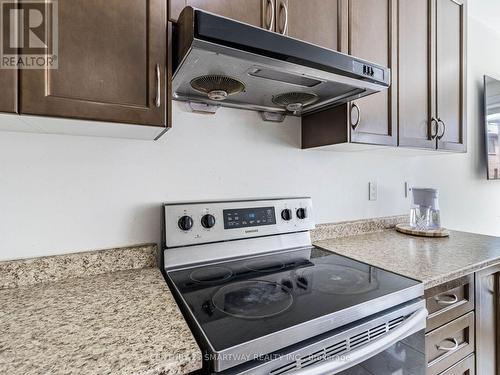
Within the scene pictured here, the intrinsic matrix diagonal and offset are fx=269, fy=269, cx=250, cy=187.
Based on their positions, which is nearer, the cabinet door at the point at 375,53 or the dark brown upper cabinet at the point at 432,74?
the cabinet door at the point at 375,53

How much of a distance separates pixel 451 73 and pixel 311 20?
1093 millimetres

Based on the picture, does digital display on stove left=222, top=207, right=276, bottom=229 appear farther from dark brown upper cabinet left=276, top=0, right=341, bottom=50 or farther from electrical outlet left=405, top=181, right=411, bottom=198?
electrical outlet left=405, top=181, right=411, bottom=198

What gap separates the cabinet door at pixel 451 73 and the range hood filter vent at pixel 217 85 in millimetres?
1220

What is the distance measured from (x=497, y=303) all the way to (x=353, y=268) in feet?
2.61

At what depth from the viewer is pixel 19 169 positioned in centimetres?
90

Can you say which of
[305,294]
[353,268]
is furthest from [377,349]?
[353,268]

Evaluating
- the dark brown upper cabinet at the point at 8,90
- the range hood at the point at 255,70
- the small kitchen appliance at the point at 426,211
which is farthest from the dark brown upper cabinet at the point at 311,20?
the small kitchen appliance at the point at 426,211

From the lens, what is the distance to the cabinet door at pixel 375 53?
3.91 ft

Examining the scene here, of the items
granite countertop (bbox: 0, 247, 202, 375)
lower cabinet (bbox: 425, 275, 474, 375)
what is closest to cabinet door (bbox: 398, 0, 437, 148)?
lower cabinet (bbox: 425, 275, 474, 375)

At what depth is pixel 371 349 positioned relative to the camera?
0.72m

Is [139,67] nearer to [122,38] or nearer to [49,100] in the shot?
[122,38]

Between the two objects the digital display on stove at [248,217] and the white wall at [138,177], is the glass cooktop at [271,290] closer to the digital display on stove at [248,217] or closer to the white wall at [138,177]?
the digital display on stove at [248,217]

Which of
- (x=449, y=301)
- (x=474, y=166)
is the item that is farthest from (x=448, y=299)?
(x=474, y=166)

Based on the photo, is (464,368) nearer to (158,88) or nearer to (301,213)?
(301,213)
